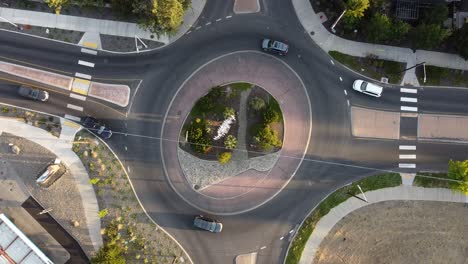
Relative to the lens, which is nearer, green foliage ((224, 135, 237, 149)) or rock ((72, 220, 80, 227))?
green foliage ((224, 135, 237, 149))

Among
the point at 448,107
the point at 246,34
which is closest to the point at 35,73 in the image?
the point at 246,34

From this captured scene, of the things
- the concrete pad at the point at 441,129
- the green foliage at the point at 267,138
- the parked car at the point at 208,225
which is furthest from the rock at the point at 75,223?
the concrete pad at the point at 441,129

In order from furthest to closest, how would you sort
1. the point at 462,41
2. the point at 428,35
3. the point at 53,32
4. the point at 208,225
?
the point at 53,32
the point at 208,225
the point at 462,41
the point at 428,35

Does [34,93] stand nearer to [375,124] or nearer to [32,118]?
[32,118]

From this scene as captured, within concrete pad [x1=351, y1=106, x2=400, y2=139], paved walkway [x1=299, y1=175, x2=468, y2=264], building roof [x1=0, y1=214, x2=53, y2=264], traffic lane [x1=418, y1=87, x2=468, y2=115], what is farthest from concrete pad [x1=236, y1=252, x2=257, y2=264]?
traffic lane [x1=418, y1=87, x2=468, y2=115]

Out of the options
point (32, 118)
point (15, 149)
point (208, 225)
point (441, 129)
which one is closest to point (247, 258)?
point (208, 225)

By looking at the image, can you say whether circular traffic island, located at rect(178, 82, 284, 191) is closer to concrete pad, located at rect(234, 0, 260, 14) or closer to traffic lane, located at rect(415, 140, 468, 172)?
concrete pad, located at rect(234, 0, 260, 14)
